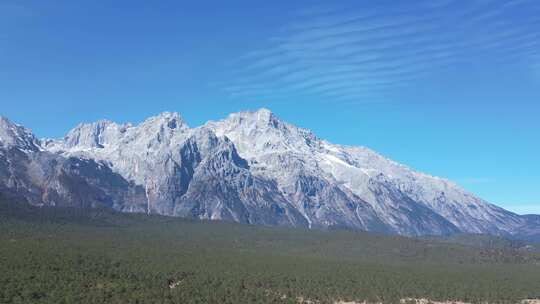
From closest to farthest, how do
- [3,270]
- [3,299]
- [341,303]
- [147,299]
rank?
1. [3,299]
2. [147,299]
3. [3,270]
4. [341,303]

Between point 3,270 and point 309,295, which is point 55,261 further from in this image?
point 309,295

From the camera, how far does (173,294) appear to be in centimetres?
17525

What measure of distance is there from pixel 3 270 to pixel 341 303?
95.1 meters

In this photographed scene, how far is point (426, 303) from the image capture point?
194750 millimetres

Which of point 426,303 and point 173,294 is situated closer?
point 173,294

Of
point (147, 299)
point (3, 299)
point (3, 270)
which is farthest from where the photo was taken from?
point (3, 270)

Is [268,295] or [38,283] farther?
[268,295]

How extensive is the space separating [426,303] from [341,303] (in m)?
27.2

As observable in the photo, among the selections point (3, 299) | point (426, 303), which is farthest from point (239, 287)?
point (3, 299)

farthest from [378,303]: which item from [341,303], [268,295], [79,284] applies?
[79,284]

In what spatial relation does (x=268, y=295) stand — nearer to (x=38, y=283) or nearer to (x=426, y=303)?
(x=426, y=303)

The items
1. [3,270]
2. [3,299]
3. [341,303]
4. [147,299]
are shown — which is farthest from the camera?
[341,303]

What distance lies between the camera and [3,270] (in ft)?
573

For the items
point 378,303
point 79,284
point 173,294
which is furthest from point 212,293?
point 378,303
